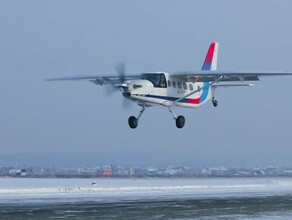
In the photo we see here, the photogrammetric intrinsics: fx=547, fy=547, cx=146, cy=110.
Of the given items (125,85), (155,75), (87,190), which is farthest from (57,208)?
(87,190)

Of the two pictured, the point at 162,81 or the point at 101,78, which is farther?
the point at 101,78

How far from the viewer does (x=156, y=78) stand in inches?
1442

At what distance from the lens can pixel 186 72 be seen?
38250mm

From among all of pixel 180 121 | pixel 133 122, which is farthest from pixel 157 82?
pixel 180 121

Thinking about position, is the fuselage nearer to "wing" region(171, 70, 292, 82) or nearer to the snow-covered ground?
"wing" region(171, 70, 292, 82)

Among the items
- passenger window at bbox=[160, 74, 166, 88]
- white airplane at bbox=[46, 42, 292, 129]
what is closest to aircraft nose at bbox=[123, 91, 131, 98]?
white airplane at bbox=[46, 42, 292, 129]

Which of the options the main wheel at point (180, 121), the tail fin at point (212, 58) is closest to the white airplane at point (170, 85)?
the main wheel at point (180, 121)

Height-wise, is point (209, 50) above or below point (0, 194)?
above

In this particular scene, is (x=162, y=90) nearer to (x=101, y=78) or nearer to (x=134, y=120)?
(x=134, y=120)

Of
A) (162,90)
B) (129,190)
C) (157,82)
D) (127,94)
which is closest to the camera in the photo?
(127,94)

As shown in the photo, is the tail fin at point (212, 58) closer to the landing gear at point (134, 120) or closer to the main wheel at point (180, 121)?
the main wheel at point (180, 121)

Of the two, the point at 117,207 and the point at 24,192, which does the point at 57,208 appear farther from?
the point at 24,192

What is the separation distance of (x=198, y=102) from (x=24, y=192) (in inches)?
618

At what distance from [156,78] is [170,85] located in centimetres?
180
